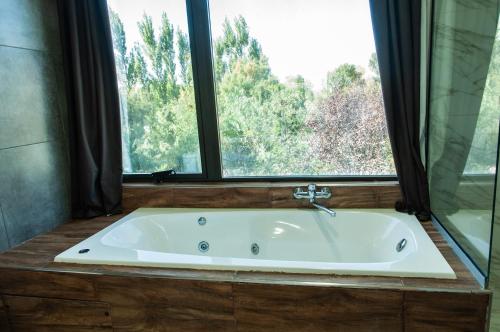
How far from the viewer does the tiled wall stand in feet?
6.27

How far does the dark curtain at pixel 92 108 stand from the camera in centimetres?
220

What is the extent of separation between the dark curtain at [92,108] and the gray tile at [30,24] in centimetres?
6

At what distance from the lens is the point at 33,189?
2.07m

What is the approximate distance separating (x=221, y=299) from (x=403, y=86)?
4.86 feet

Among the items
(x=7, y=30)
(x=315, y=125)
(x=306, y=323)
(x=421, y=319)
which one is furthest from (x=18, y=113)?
(x=421, y=319)

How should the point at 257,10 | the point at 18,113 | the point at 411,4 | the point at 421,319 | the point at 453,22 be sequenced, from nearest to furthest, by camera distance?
the point at 421,319 < the point at 453,22 < the point at 411,4 < the point at 18,113 < the point at 257,10

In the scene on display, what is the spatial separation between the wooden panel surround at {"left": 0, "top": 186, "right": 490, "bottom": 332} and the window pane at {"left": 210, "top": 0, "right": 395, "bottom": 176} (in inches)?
26.8

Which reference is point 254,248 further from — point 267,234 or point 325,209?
point 325,209

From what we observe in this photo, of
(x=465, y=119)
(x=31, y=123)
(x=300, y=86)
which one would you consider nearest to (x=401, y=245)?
(x=465, y=119)

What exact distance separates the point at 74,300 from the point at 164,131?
4.02ft

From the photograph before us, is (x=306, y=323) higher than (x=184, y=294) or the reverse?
the reverse

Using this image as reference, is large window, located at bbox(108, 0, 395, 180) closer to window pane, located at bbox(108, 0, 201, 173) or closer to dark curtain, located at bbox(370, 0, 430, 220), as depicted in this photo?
window pane, located at bbox(108, 0, 201, 173)

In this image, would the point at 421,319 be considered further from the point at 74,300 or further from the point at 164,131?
the point at 164,131

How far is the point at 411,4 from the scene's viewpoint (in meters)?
1.86
